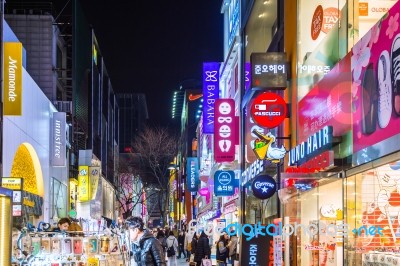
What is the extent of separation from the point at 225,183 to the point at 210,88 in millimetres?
7076

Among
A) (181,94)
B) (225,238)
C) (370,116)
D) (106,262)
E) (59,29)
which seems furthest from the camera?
(181,94)

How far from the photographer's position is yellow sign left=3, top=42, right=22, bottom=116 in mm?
21516

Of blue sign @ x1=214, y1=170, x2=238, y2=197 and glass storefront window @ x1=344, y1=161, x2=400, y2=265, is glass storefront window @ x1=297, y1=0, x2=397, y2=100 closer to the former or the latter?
glass storefront window @ x1=344, y1=161, x2=400, y2=265

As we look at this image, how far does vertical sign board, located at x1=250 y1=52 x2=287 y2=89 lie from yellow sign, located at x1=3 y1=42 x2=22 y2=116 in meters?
9.14

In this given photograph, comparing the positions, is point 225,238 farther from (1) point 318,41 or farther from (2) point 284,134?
(1) point 318,41

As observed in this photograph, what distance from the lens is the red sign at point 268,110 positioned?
15195 millimetres

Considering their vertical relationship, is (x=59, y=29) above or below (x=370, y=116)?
above

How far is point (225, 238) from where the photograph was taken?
22.6 metres

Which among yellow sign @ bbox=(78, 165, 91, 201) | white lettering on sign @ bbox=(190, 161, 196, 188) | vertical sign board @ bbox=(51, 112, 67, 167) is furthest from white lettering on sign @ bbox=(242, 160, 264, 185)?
white lettering on sign @ bbox=(190, 161, 196, 188)

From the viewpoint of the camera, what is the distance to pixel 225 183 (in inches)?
1136

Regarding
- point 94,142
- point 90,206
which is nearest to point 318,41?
point 90,206

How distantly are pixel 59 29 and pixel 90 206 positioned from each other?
12.8 meters

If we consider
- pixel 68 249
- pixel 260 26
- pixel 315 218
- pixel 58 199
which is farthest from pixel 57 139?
pixel 68 249

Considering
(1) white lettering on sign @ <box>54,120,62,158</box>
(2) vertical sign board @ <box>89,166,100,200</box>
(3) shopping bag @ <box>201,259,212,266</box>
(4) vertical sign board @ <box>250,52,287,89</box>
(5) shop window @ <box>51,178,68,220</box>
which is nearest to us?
(4) vertical sign board @ <box>250,52,287,89</box>
